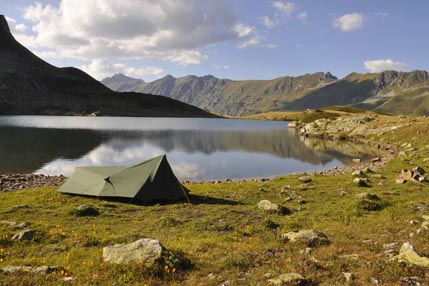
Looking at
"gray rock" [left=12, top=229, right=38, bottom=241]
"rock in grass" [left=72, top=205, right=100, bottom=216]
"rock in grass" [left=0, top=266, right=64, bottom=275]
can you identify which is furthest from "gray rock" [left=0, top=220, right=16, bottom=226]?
"rock in grass" [left=0, top=266, right=64, bottom=275]

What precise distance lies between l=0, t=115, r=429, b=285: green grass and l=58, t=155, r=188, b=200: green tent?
999mm

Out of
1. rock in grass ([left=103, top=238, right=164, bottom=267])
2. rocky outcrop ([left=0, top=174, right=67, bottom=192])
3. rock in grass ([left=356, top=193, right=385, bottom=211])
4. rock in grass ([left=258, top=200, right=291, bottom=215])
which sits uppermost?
rock in grass ([left=103, top=238, right=164, bottom=267])

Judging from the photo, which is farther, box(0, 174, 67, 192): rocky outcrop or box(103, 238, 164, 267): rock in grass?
box(0, 174, 67, 192): rocky outcrop

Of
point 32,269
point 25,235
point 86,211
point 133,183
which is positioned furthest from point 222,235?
point 133,183

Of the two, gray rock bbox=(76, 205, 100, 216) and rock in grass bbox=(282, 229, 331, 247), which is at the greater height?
rock in grass bbox=(282, 229, 331, 247)

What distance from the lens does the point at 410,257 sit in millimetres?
10969

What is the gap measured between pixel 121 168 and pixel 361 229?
740 inches

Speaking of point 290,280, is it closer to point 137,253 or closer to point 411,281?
point 411,281

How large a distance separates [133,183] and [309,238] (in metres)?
15.5

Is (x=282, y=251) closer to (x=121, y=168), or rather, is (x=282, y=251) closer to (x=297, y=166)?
(x=121, y=168)

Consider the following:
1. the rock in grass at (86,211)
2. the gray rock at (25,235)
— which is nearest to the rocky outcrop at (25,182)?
the rock in grass at (86,211)

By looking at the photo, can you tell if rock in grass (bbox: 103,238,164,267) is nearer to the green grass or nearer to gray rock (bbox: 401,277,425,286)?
the green grass

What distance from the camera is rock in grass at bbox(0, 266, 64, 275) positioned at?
10.5 m

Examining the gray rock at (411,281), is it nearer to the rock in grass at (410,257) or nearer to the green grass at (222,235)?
the green grass at (222,235)
